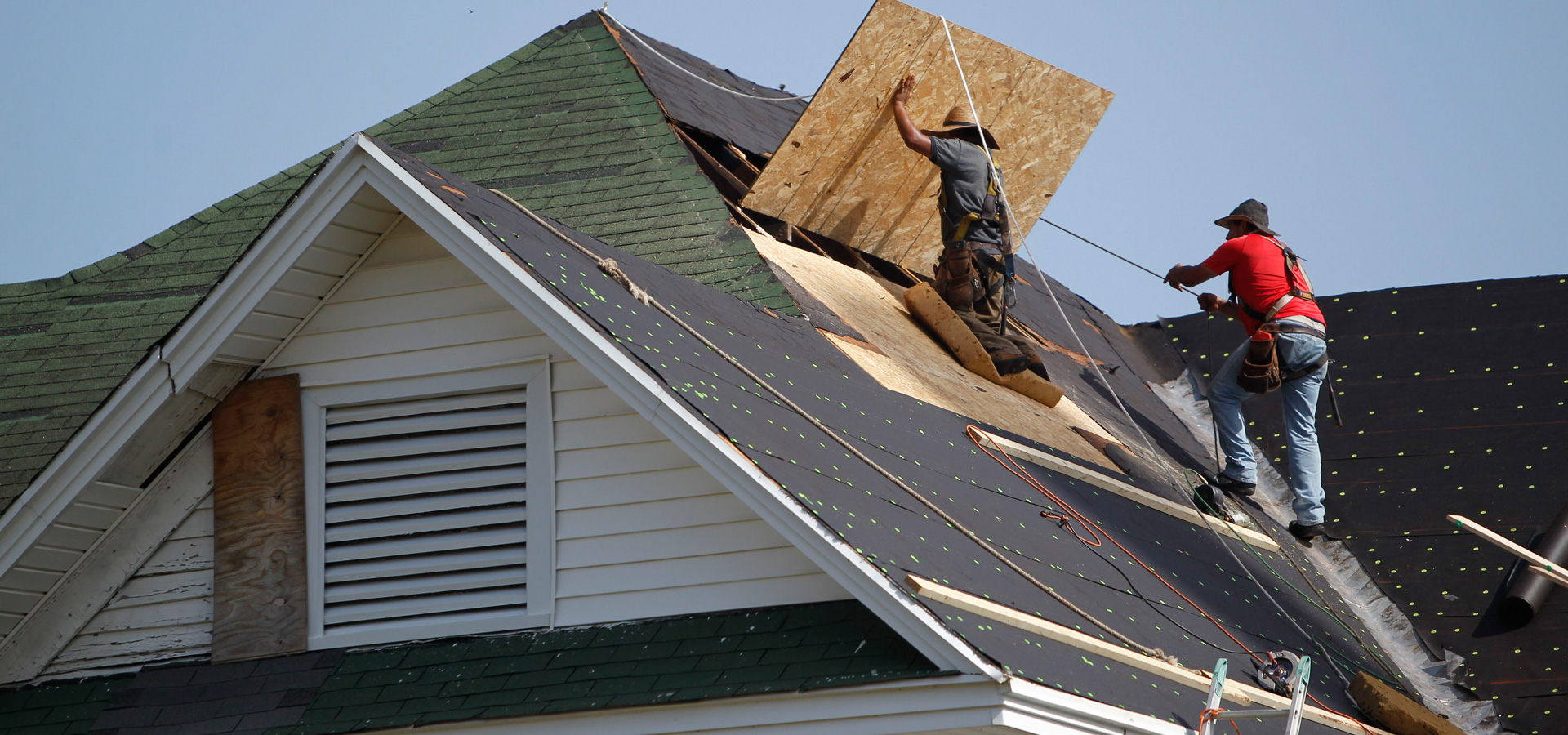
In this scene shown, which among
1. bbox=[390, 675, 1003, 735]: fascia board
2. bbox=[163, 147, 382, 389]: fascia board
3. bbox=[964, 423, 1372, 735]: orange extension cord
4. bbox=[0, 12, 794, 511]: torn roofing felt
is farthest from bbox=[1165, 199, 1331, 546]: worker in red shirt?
bbox=[163, 147, 382, 389]: fascia board

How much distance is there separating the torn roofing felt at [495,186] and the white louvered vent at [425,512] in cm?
253

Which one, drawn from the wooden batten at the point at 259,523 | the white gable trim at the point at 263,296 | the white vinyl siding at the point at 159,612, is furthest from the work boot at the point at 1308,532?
the white vinyl siding at the point at 159,612

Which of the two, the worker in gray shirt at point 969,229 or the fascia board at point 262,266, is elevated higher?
the worker in gray shirt at point 969,229

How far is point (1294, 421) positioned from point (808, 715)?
527 cm

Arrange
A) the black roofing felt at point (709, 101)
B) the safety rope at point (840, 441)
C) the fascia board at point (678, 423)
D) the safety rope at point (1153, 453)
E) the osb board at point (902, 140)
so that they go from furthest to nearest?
the black roofing felt at point (709, 101), the osb board at point (902, 140), the safety rope at point (1153, 453), the safety rope at point (840, 441), the fascia board at point (678, 423)

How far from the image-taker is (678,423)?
5.62 meters

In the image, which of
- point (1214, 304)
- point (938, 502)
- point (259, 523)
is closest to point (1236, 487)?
point (1214, 304)

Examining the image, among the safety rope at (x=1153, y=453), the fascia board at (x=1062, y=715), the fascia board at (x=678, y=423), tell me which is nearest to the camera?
the fascia board at (x=1062, y=715)

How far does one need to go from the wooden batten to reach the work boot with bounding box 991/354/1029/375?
4.46m

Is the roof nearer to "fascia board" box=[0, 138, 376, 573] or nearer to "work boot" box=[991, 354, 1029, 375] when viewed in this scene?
"fascia board" box=[0, 138, 376, 573]

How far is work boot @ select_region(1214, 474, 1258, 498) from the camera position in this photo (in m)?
9.49

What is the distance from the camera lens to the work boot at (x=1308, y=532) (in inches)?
365

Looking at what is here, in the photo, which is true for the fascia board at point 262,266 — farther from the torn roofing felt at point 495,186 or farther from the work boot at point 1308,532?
the work boot at point 1308,532

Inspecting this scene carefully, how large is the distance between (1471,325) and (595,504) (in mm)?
8137
